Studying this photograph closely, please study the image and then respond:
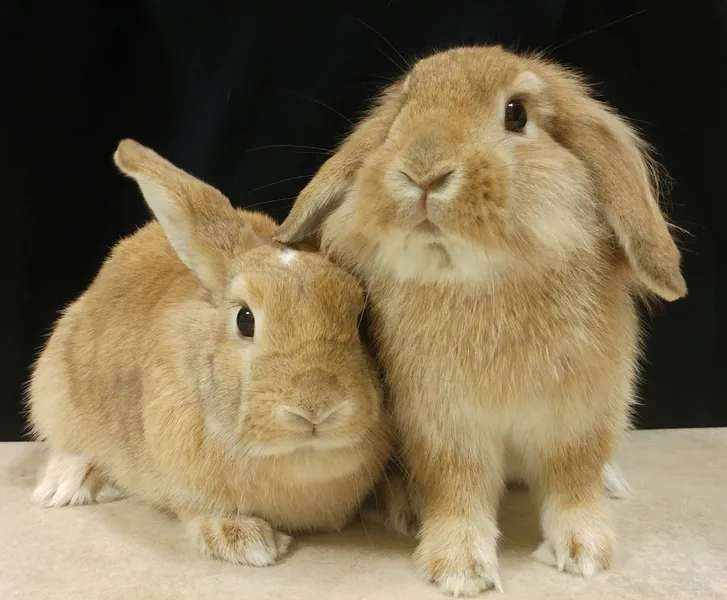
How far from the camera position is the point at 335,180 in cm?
127

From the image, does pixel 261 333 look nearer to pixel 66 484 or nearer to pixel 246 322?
pixel 246 322

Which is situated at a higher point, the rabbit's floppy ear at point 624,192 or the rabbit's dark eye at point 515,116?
the rabbit's dark eye at point 515,116

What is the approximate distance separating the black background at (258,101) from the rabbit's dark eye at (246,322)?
2.71 ft

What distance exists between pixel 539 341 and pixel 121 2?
65.5 inches

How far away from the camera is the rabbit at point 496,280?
3.49 ft

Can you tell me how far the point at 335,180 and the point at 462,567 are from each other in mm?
680

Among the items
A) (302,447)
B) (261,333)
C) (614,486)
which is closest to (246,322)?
(261,333)

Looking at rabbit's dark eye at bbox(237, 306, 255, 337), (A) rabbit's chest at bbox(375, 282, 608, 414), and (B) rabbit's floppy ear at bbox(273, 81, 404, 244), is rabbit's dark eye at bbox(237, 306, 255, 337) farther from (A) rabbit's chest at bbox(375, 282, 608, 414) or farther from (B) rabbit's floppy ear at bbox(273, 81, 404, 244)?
(A) rabbit's chest at bbox(375, 282, 608, 414)

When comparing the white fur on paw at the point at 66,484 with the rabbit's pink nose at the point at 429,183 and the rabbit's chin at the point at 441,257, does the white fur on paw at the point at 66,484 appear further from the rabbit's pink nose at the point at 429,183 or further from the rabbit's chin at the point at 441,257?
the rabbit's pink nose at the point at 429,183

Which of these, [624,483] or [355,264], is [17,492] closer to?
[355,264]

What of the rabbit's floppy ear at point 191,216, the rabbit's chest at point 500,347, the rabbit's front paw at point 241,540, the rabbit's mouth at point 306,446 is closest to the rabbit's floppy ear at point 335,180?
the rabbit's floppy ear at point 191,216

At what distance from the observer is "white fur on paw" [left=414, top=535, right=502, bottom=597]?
1141mm

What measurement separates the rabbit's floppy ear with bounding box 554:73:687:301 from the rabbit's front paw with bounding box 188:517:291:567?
77 cm

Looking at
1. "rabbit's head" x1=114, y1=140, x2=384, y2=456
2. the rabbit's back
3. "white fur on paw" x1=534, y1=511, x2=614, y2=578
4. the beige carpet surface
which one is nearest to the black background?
the rabbit's back
